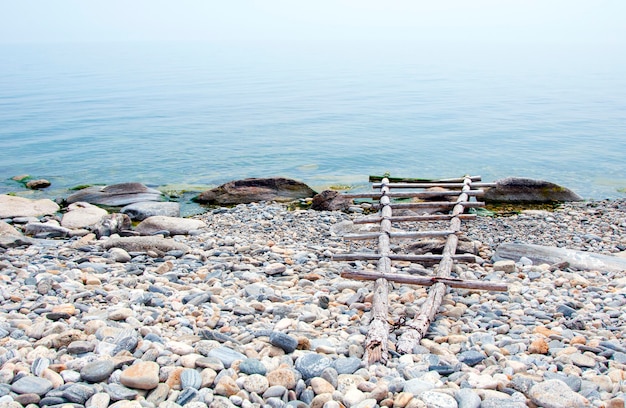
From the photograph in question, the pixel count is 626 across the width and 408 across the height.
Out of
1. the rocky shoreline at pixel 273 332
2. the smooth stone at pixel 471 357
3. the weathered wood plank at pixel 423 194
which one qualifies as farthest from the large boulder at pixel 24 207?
the smooth stone at pixel 471 357

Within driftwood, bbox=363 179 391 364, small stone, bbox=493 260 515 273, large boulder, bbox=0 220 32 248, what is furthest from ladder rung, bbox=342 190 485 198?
large boulder, bbox=0 220 32 248

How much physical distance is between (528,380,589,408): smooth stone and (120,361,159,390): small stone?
108 inches

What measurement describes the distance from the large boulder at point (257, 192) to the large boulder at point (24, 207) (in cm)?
364

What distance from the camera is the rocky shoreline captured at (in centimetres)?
418

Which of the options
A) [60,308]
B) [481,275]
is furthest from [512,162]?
[60,308]

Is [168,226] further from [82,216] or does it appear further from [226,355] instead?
[226,355]

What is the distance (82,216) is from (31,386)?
9.12 meters

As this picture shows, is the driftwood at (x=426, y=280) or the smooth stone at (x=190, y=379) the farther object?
the driftwood at (x=426, y=280)

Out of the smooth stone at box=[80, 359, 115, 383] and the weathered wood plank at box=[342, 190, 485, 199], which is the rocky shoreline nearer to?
the smooth stone at box=[80, 359, 115, 383]

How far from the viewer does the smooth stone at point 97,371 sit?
421cm

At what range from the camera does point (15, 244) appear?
923 cm

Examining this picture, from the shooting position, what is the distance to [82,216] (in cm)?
1259

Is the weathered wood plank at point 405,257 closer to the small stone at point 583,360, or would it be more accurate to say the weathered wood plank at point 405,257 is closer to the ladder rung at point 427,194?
the small stone at point 583,360

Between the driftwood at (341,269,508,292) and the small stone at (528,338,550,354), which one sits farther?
the driftwood at (341,269,508,292)
